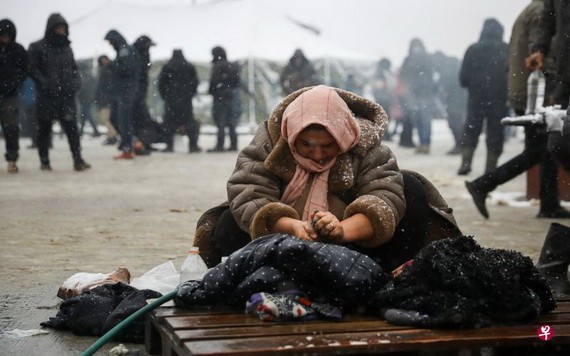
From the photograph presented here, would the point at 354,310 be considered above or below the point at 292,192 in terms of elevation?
below

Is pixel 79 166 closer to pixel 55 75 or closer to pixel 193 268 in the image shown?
pixel 55 75

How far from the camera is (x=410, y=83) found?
21797 millimetres

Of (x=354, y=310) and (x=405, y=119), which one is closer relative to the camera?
(x=354, y=310)

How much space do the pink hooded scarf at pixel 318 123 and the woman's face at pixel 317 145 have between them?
0.06ft

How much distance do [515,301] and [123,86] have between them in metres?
16.6

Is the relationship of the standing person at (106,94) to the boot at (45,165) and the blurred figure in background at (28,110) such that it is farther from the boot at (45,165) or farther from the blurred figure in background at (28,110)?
the boot at (45,165)

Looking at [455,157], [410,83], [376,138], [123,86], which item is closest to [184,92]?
[123,86]

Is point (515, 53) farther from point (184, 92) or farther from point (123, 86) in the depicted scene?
point (184, 92)

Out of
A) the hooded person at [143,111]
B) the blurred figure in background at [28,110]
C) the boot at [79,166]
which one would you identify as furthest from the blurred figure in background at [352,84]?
the boot at [79,166]

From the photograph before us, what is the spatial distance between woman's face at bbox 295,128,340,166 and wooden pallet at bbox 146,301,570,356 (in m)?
0.82

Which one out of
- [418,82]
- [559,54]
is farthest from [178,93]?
[559,54]

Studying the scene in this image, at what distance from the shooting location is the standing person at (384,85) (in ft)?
81.2

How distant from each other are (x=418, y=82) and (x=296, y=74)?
251 centimetres

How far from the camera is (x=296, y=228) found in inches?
165
